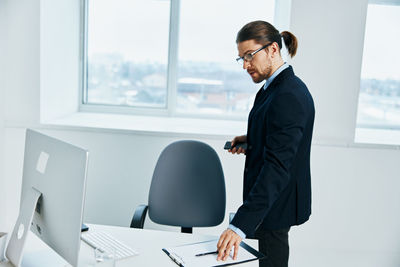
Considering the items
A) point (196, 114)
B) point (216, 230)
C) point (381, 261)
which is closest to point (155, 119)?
point (196, 114)

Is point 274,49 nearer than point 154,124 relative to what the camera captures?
Yes

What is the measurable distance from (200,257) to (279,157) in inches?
17.7

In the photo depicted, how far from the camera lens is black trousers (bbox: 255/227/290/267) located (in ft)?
5.45

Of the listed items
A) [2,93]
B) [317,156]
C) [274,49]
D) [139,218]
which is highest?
[274,49]

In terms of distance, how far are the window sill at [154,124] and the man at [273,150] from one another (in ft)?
3.76

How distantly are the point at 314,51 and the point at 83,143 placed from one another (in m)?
1.68

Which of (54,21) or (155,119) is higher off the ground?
(54,21)

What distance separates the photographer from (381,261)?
280 cm

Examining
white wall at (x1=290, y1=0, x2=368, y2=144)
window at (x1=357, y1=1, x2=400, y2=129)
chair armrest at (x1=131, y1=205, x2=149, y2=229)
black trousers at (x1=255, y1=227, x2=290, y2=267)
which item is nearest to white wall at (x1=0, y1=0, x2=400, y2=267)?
white wall at (x1=290, y1=0, x2=368, y2=144)

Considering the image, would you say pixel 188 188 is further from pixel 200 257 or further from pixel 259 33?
pixel 259 33

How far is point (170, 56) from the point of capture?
3203mm

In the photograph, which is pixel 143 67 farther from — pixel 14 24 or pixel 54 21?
pixel 14 24

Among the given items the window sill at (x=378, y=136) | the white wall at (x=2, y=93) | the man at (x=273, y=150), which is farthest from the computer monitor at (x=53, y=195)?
the window sill at (x=378, y=136)

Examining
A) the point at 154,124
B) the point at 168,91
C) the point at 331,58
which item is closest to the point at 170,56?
the point at 168,91
